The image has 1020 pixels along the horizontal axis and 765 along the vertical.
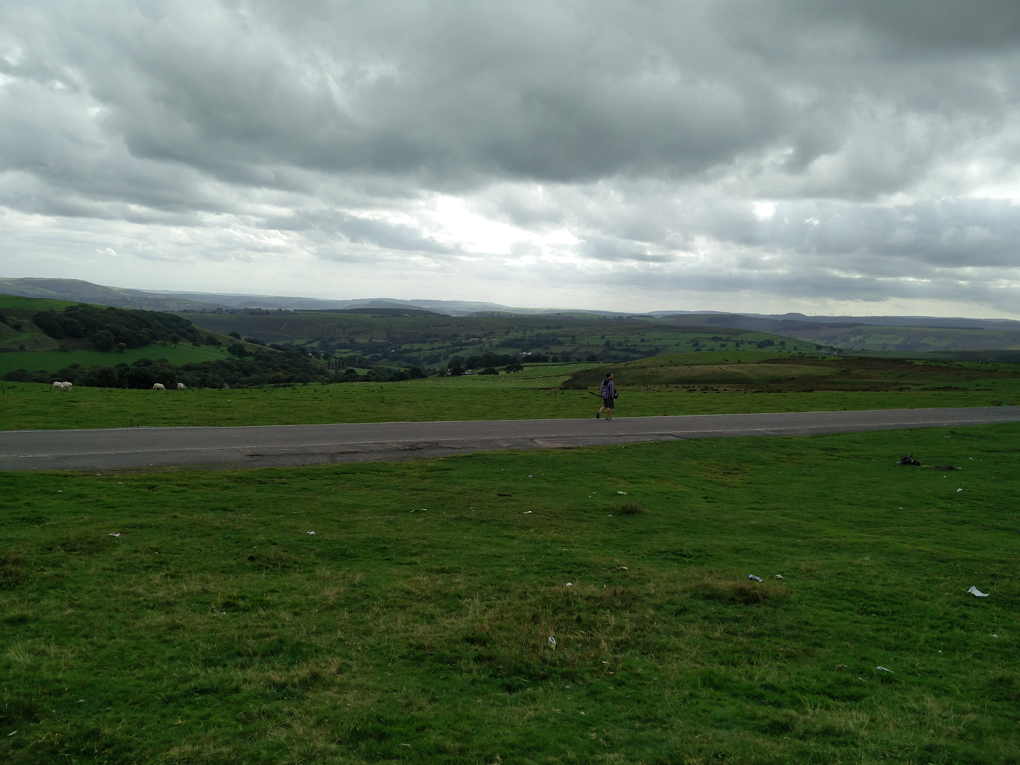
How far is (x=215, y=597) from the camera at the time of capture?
28.6 ft

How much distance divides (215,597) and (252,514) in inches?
180

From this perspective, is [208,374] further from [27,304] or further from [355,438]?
[355,438]

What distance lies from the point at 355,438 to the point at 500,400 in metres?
17.6

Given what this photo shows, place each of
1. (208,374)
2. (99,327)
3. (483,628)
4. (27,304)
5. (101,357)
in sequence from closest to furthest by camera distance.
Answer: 1. (483,628)
2. (208,374)
3. (101,357)
4. (99,327)
5. (27,304)

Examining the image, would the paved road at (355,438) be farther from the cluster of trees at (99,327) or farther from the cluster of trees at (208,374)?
the cluster of trees at (99,327)

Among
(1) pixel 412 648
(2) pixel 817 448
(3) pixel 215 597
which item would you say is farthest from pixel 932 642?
(2) pixel 817 448

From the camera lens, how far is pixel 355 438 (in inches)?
909

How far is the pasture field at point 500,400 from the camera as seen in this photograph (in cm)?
2589

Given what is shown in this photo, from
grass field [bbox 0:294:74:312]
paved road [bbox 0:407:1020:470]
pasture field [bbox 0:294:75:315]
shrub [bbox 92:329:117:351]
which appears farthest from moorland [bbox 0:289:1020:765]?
grass field [bbox 0:294:74:312]

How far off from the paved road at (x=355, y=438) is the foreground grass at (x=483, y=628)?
2.90 meters

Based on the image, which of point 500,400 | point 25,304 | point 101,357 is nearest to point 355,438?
point 500,400

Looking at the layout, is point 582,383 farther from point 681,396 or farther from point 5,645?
point 5,645

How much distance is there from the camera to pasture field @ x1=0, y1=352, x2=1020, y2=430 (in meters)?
25.9

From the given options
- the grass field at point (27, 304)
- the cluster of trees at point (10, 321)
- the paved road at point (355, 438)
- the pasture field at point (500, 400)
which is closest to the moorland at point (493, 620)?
the paved road at point (355, 438)
